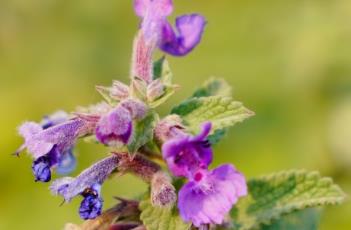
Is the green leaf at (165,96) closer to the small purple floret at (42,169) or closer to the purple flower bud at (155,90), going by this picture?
the purple flower bud at (155,90)

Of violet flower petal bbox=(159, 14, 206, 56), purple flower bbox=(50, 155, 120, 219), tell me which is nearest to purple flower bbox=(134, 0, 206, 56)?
violet flower petal bbox=(159, 14, 206, 56)

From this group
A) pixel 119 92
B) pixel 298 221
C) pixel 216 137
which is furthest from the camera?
pixel 298 221

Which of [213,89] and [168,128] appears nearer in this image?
[168,128]

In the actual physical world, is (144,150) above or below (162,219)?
above

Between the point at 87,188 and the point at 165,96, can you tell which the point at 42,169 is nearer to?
the point at 87,188

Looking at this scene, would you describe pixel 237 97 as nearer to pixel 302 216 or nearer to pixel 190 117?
pixel 302 216

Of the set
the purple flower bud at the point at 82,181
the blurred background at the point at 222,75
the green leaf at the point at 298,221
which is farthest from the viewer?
the blurred background at the point at 222,75

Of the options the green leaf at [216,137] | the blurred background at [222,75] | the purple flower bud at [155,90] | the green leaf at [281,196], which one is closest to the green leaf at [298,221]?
the green leaf at [281,196]

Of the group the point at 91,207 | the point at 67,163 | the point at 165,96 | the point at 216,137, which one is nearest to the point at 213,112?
the point at 165,96
